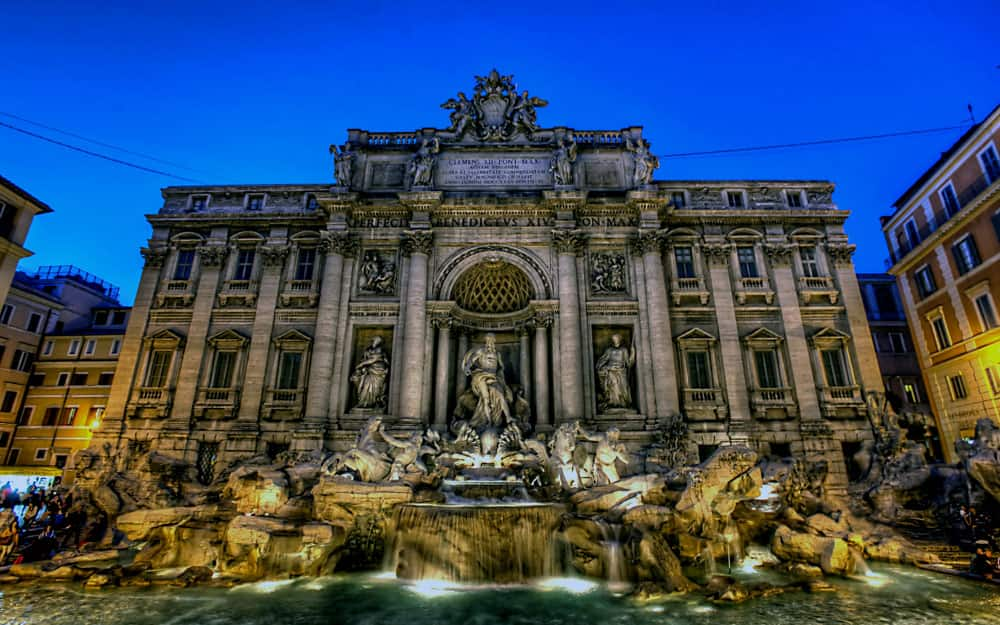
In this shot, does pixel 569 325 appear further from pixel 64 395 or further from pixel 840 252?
pixel 64 395

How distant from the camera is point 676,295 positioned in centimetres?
2197

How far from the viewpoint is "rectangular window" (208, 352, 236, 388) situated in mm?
21328

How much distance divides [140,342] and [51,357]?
1733 cm

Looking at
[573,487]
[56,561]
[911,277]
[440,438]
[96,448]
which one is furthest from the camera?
[911,277]

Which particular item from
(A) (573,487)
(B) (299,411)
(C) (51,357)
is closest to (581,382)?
(A) (573,487)

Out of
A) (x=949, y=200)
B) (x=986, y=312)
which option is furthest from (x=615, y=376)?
(x=949, y=200)

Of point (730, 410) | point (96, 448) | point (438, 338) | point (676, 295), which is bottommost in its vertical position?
point (96, 448)

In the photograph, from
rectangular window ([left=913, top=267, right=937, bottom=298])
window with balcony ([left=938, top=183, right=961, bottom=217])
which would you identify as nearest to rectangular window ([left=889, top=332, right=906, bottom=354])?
rectangular window ([left=913, top=267, right=937, bottom=298])

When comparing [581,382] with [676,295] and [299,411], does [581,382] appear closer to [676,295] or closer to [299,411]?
[676,295]

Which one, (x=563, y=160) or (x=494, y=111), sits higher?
(x=494, y=111)

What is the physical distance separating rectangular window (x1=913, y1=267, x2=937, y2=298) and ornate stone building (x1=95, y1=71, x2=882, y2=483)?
8.40 meters

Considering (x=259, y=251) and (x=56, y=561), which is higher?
(x=259, y=251)

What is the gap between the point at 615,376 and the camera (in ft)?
65.5

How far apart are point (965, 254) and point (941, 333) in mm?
4548
